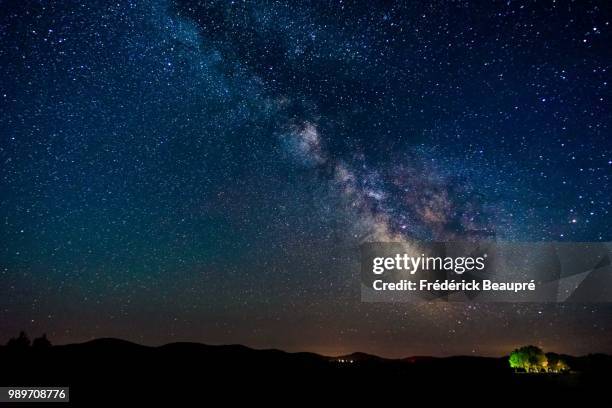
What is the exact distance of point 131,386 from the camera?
24.0 m

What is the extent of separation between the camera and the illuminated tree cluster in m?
58.3

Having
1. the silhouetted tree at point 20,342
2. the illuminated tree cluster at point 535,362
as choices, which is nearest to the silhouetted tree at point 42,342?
the silhouetted tree at point 20,342

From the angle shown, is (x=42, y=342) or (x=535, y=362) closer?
(x=42, y=342)

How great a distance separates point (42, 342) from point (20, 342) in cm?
190

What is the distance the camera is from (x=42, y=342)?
144ft

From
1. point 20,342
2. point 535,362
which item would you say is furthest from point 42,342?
point 535,362

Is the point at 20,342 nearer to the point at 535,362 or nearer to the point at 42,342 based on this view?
the point at 42,342

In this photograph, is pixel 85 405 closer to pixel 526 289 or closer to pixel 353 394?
pixel 353 394

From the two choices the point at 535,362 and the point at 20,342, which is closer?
the point at 20,342

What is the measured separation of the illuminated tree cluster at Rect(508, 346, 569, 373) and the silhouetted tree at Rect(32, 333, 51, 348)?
52539 millimetres

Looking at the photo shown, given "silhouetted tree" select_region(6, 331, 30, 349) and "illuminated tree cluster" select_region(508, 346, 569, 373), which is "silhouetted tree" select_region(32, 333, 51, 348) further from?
"illuminated tree cluster" select_region(508, 346, 569, 373)

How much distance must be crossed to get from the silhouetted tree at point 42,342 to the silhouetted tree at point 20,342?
563mm

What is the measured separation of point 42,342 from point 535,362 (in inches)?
2168

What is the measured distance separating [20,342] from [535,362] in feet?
186
